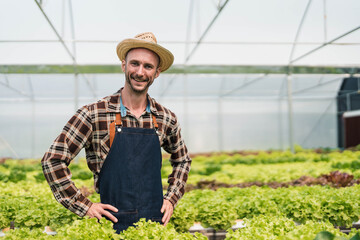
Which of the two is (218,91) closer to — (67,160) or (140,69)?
(140,69)

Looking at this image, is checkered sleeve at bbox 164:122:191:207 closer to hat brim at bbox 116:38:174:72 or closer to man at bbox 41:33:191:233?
man at bbox 41:33:191:233

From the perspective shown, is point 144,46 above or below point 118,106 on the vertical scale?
above

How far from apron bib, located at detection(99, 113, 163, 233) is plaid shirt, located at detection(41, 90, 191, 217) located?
0.29ft

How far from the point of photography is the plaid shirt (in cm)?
228

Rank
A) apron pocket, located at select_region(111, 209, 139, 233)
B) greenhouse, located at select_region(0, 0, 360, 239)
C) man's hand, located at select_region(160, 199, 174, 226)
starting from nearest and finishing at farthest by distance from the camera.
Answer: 1. apron pocket, located at select_region(111, 209, 139, 233)
2. man's hand, located at select_region(160, 199, 174, 226)
3. greenhouse, located at select_region(0, 0, 360, 239)

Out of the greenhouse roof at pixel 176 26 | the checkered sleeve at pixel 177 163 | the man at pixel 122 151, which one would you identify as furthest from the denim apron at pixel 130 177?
the greenhouse roof at pixel 176 26

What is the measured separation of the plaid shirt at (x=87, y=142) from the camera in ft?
7.49

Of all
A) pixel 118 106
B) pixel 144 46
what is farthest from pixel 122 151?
pixel 144 46

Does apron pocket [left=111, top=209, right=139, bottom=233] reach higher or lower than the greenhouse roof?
lower

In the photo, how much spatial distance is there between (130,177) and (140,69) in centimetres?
76

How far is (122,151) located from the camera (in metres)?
2.39

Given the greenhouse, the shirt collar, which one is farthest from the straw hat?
the greenhouse

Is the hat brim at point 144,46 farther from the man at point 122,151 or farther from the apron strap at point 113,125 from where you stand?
the apron strap at point 113,125

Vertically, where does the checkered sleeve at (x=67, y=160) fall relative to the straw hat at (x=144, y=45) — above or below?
below
